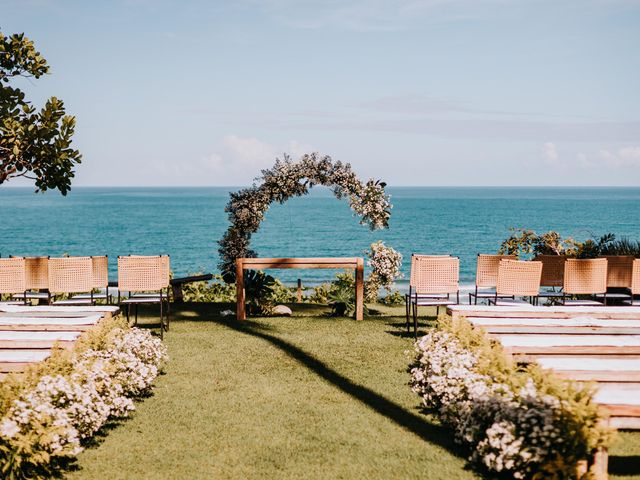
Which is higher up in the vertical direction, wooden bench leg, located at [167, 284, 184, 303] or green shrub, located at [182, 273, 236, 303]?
wooden bench leg, located at [167, 284, 184, 303]

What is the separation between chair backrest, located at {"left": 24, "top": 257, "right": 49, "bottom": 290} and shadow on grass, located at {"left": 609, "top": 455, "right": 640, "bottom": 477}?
9066 mm

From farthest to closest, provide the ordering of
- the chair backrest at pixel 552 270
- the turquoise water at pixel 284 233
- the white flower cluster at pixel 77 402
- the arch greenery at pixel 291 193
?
the turquoise water at pixel 284 233, the arch greenery at pixel 291 193, the chair backrest at pixel 552 270, the white flower cluster at pixel 77 402

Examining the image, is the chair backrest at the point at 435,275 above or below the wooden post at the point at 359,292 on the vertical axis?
above

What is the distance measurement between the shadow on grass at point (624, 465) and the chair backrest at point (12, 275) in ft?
29.7

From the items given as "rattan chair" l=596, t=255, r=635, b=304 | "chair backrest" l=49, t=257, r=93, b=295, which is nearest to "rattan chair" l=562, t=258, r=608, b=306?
"rattan chair" l=596, t=255, r=635, b=304

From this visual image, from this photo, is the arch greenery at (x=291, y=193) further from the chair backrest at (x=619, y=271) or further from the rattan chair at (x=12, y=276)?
the chair backrest at (x=619, y=271)

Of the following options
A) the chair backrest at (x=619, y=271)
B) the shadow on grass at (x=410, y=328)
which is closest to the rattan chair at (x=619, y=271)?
the chair backrest at (x=619, y=271)

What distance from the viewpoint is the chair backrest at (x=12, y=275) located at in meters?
10.6

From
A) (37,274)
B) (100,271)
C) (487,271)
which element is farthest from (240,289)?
(487,271)

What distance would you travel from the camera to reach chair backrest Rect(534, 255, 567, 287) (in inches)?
445

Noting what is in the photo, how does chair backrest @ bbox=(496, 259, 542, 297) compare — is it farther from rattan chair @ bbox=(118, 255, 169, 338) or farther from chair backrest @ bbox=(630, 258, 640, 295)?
rattan chair @ bbox=(118, 255, 169, 338)

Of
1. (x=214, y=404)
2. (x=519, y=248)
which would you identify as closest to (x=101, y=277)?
(x=214, y=404)

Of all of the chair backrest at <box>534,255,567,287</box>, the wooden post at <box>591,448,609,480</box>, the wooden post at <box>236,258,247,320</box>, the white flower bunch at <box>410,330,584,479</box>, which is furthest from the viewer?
the wooden post at <box>236,258,247,320</box>

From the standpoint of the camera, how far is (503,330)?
293 inches
